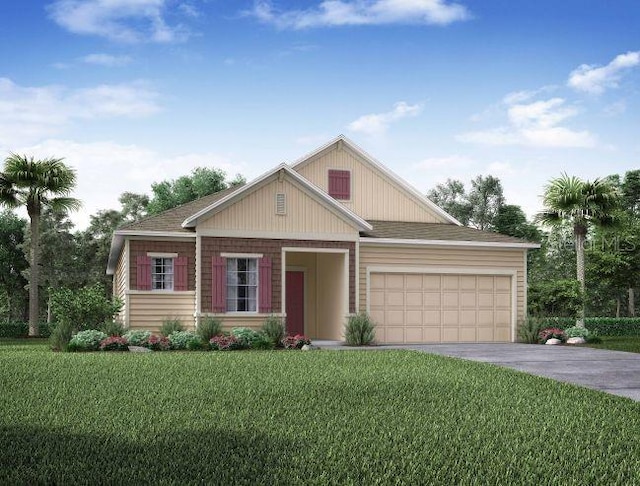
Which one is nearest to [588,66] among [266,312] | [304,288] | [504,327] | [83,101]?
[504,327]

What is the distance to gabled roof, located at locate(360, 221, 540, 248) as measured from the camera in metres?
23.0

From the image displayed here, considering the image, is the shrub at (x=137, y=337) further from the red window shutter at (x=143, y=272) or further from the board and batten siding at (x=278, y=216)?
the board and batten siding at (x=278, y=216)

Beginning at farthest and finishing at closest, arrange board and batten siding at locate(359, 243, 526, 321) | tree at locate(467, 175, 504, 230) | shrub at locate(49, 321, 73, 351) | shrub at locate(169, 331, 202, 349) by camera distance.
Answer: tree at locate(467, 175, 504, 230)
board and batten siding at locate(359, 243, 526, 321)
shrub at locate(49, 321, 73, 351)
shrub at locate(169, 331, 202, 349)

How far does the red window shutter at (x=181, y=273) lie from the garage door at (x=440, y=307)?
17.3ft

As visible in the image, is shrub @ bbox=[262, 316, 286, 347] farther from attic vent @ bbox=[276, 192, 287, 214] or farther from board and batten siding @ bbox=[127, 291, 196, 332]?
attic vent @ bbox=[276, 192, 287, 214]

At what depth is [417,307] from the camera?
23344 millimetres

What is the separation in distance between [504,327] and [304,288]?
619 cm

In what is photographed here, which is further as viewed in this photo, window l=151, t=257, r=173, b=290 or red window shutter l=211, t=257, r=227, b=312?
window l=151, t=257, r=173, b=290

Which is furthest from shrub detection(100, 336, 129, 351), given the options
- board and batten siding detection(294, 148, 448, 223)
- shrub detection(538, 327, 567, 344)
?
shrub detection(538, 327, 567, 344)

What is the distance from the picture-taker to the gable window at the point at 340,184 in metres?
25.6

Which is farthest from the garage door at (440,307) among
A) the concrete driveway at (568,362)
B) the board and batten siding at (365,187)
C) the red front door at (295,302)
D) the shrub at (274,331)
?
the board and batten siding at (365,187)

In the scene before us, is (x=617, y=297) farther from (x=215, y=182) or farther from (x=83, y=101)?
(x=83, y=101)

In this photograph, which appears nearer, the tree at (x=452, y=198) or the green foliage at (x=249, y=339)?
the green foliage at (x=249, y=339)

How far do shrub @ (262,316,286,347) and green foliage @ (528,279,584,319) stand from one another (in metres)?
10.6
